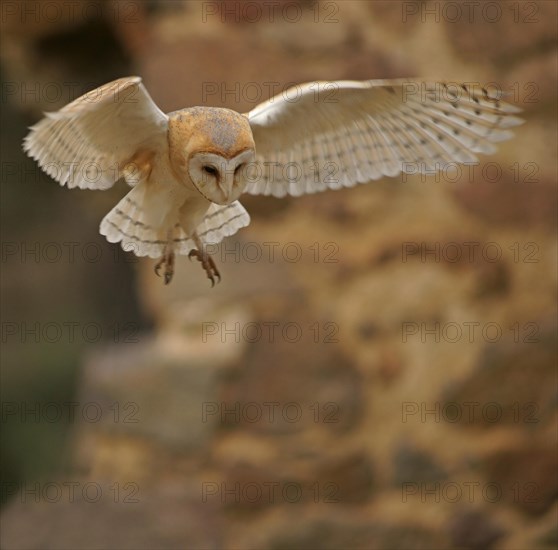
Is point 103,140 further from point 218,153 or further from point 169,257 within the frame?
point 218,153

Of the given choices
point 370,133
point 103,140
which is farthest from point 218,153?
point 370,133

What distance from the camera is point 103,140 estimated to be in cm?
120

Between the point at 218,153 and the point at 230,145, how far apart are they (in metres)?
0.01

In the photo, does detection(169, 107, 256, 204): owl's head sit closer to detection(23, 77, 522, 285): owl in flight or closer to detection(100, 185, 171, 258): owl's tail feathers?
detection(23, 77, 522, 285): owl in flight

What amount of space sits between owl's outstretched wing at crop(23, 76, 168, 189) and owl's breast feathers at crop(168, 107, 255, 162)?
0.09 meters

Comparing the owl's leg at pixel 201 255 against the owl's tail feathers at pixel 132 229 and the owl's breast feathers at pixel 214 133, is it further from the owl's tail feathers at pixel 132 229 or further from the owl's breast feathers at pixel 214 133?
the owl's breast feathers at pixel 214 133

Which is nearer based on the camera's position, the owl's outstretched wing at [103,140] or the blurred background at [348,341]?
the owl's outstretched wing at [103,140]

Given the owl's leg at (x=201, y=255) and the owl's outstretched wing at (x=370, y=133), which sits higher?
the owl's outstretched wing at (x=370, y=133)

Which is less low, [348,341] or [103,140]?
[103,140]

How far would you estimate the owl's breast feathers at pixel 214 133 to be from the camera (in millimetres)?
942

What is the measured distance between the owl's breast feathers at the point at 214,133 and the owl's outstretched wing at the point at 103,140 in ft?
0.29

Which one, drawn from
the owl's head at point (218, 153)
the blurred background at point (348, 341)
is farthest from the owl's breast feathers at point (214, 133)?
the blurred background at point (348, 341)

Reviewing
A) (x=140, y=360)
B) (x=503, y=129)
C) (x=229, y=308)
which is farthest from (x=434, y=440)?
(x=503, y=129)

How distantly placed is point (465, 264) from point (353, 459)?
467 mm
